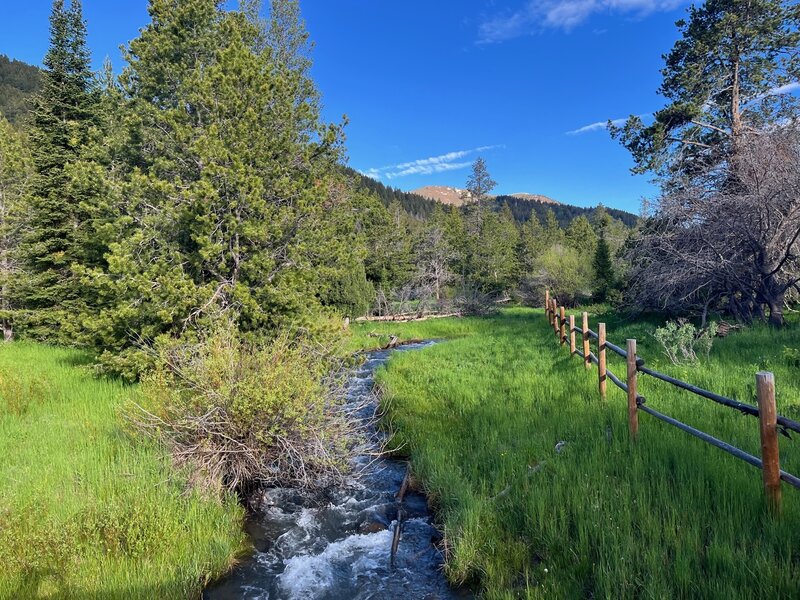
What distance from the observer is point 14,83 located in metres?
91.5

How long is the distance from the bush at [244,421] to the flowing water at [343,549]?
478 millimetres

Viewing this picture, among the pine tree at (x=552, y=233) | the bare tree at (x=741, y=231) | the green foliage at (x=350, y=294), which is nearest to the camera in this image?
the bare tree at (x=741, y=231)

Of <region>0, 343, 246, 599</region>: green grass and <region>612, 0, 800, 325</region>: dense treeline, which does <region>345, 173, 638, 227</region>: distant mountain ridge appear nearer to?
<region>612, 0, 800, 325</region>: dense treeline

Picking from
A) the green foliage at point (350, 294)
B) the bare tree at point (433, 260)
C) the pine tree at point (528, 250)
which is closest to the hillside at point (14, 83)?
the bare tree at point (433, 260)

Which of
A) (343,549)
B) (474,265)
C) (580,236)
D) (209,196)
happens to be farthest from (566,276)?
(343,549)

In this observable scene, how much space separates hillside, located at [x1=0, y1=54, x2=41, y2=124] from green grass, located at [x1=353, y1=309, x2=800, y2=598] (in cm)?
8394

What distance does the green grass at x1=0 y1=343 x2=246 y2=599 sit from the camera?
13.2 feet

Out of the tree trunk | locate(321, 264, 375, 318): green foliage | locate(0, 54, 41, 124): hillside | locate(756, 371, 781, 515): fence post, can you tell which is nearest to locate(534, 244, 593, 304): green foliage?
locate(321, 264, 375, 318): green foliage

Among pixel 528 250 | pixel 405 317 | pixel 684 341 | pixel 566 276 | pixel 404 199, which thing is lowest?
pixel 405 317

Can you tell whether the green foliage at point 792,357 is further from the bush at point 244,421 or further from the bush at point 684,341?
the bush at point 244,421

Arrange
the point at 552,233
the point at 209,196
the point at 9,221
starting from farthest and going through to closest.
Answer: the point at 552,233 < the point at 9,221 < the point at 209,196

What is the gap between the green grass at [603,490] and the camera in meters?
3.47

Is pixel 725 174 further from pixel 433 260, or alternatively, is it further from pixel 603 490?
pixel 433 260

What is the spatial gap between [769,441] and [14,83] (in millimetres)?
128562
